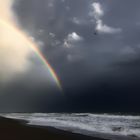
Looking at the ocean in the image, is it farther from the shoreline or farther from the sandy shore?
the sandy shore

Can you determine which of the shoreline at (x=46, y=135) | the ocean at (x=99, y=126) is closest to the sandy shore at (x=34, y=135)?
the shoreline at (x=46, y=135)

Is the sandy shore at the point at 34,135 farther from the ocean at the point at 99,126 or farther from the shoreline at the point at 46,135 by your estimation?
the ocean at the point at 99,126

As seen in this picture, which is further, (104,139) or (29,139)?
(104,139)

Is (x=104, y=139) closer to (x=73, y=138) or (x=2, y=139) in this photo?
(x=73, y=138)

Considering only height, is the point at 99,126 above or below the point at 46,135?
above

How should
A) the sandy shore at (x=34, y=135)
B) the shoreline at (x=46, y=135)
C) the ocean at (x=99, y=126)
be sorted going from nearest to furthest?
the sandy shore at (x=34, y=135), the shoreline at (x=46, y=135), the ocean at (x=99, y=126)

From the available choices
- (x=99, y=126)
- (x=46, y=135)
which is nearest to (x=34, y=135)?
(x=46, y=135)

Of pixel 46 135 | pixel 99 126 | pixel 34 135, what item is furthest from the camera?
pixel 99 126

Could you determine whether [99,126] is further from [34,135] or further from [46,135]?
[34,135]

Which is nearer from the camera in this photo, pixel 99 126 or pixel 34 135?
pixel 34 135

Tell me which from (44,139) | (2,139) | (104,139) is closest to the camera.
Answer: (2,139)

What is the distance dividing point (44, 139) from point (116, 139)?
4.71m

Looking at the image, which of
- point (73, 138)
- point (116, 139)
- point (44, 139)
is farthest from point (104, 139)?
point (44, 139)

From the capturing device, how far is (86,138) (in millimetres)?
18438
